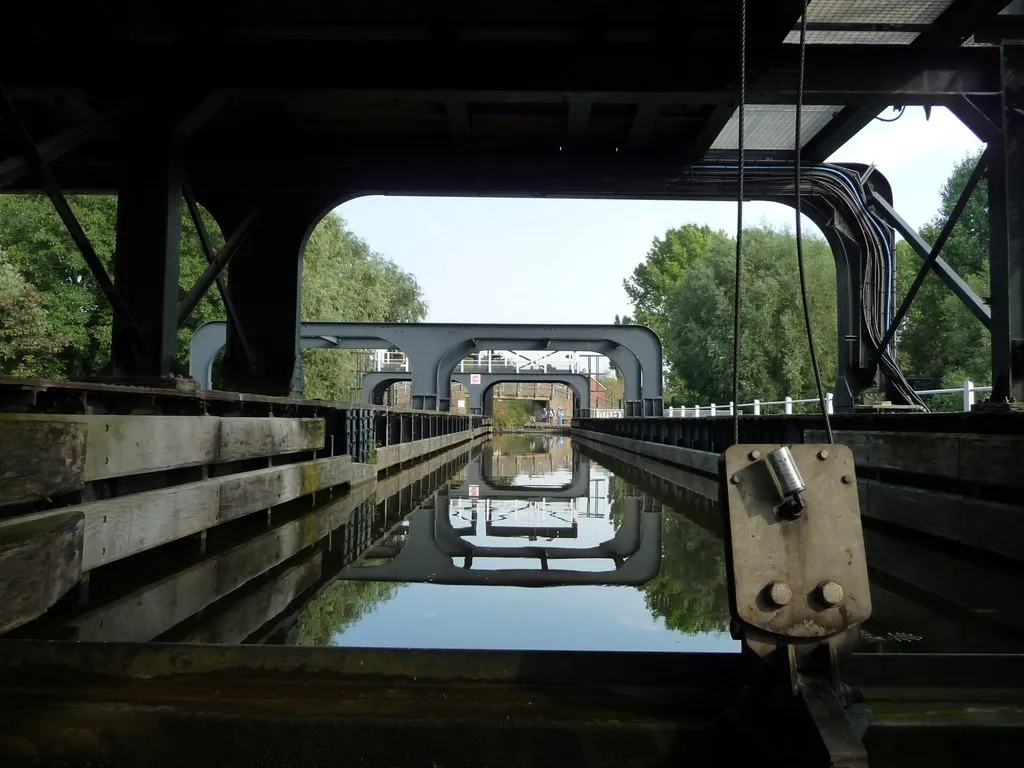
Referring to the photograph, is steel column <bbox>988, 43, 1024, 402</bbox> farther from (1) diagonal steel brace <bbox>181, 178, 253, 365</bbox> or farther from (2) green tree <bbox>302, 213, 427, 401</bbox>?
(2) green tree <bbox>302, 213, 427, 401</bbox>

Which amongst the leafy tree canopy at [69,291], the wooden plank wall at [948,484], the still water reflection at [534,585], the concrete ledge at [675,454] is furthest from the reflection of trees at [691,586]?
the leafy tree canopy at [69,291]

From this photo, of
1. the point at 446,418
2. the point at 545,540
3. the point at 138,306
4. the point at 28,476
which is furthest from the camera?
the point at 446,418

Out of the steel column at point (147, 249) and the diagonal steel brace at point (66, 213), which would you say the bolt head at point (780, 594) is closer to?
the diagonal steel brace at point (66, 213)

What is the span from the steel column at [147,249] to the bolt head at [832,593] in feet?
16.1

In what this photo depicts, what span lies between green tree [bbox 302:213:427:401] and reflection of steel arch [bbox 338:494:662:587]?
19.4m

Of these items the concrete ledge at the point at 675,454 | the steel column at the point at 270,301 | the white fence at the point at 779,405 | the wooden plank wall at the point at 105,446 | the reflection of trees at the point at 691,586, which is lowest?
the reflection of trees at the point at 691,586

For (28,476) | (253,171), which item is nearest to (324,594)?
(28,476)

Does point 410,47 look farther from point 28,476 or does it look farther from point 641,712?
point 641,712

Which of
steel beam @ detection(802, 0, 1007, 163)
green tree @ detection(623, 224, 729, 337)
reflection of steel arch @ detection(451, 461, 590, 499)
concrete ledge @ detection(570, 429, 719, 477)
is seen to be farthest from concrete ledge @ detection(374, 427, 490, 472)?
green tree @ detection(623, 224, 729, 337)

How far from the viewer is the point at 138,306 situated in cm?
552

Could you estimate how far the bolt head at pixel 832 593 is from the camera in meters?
1.89

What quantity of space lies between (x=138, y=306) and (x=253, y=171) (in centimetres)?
222

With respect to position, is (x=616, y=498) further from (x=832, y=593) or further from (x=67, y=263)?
(x=67, y=263)

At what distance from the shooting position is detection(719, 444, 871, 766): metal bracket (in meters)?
1.90
